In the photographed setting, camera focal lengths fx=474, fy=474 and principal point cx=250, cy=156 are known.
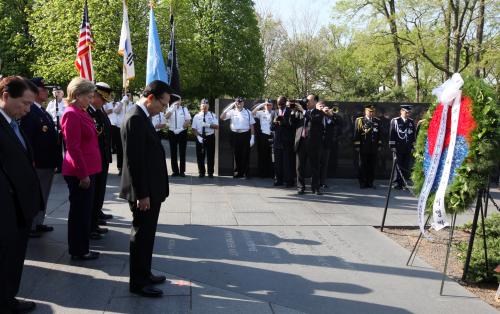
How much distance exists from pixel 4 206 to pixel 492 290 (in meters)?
4.81

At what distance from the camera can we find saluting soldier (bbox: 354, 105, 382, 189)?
11523 mm

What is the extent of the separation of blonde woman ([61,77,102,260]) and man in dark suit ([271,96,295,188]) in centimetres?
630

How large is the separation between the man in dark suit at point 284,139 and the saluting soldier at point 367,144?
5.55 ft

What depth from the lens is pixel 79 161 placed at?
5121 mm

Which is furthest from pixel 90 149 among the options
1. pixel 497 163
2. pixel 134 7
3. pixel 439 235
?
pixel 134 7

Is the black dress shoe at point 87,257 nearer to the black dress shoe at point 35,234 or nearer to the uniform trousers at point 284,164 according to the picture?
the black dress shoe at point 35,234

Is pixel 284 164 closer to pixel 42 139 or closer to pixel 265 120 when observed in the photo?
pixel 265 120

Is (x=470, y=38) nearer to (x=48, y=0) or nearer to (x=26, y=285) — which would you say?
(x=48, y=0)

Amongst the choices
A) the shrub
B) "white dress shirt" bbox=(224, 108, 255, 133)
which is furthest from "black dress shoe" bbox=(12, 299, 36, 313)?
"white dress shirt" bbox=(224, 108, 255, 133)

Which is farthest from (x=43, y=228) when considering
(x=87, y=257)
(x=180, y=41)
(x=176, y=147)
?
(x=180, y=41)

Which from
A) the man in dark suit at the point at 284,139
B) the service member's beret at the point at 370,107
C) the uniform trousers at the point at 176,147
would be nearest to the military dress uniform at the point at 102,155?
the man in dark suit at the point at 284,139

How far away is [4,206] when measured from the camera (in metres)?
3.40

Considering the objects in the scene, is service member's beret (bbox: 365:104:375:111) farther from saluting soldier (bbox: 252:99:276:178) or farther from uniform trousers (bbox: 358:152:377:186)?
saluting soldier (bbox: 252:99:276:178)

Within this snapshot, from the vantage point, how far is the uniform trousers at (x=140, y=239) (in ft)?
14.3
